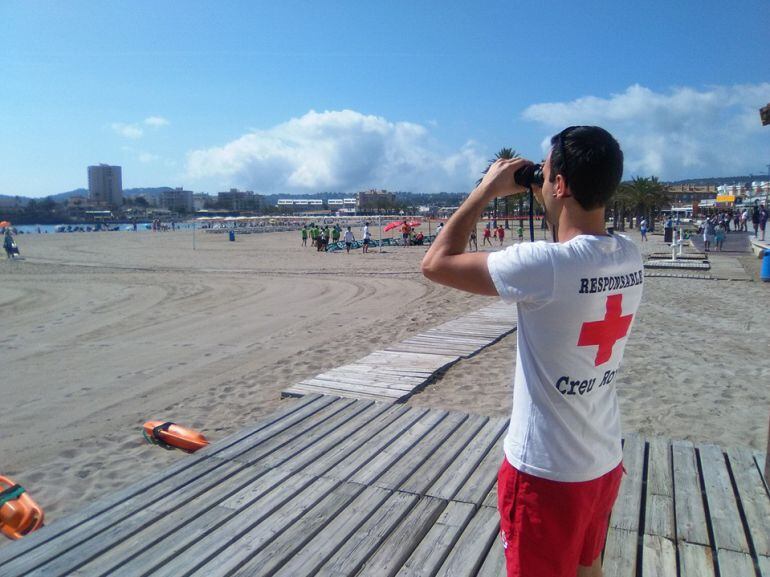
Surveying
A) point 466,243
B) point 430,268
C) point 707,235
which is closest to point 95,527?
point 430,268

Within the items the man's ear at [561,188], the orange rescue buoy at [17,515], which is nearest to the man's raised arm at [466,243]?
the man's ear at [561,188]

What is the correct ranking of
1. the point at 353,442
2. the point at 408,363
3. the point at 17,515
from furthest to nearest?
the point at 408,363
the point at 353,442
the point at 17,515

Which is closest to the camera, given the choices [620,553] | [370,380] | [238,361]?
[620,553]

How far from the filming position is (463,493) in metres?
3.25

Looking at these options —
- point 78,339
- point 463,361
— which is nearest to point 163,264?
point 78,339

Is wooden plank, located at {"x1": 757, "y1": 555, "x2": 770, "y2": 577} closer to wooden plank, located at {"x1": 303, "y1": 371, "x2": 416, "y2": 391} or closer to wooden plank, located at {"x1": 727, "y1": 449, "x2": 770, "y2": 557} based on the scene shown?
wooden plank, located at {"x1": 727, "y1": 449, "x2": 770, "y2": 557}

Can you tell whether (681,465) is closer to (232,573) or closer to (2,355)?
(232,573)

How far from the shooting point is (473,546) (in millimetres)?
2730

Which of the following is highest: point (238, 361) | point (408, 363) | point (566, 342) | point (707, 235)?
point (566, 342)

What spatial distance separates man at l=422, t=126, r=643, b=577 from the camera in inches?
59.3

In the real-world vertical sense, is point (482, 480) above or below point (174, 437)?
above

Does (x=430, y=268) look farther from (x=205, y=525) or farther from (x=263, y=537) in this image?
(x=205, y=525)

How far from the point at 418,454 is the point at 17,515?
262 cm

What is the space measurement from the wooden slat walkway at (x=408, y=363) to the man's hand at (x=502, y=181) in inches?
148
